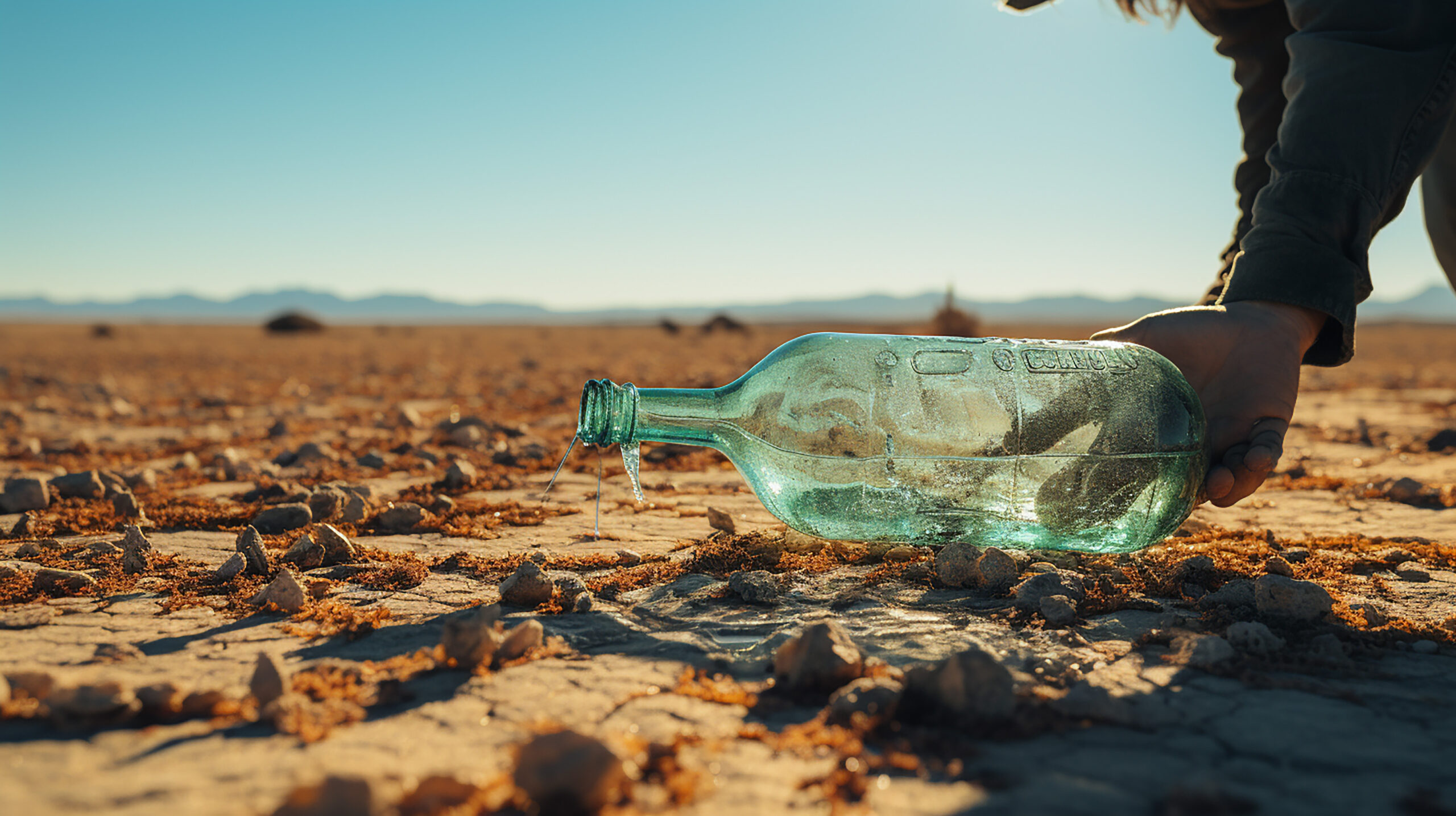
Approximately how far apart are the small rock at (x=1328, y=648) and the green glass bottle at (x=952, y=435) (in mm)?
440

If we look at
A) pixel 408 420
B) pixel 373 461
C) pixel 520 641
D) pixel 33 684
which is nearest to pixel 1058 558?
pixel 520 641

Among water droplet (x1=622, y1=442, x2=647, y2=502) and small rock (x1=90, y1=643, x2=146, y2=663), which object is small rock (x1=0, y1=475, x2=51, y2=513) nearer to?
small rock (x1=90, y1=643, x2=146, y2=663)

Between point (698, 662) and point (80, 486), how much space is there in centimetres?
244

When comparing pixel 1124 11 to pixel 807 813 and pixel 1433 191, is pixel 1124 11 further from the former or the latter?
pixel 807 813

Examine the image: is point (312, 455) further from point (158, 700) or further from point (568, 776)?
point (568, 776)

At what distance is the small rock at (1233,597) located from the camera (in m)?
1.49

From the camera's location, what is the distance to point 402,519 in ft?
7.43

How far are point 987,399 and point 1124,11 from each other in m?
1.50

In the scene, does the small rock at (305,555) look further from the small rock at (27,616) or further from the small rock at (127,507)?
the small rock at (127,507)

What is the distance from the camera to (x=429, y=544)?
211cm

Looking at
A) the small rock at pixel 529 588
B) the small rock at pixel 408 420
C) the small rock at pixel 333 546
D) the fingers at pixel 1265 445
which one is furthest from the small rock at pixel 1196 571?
the small rock at pixel 408 420

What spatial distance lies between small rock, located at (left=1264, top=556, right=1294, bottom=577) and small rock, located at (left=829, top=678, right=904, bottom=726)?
1.16 metres

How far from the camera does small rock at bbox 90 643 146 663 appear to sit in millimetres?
1233

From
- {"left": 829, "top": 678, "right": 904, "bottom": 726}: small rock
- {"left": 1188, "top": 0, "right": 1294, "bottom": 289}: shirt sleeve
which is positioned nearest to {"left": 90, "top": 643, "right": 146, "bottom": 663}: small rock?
{"left": 829, "top": 678, "right": 904, "bottom": 726}: small rock
